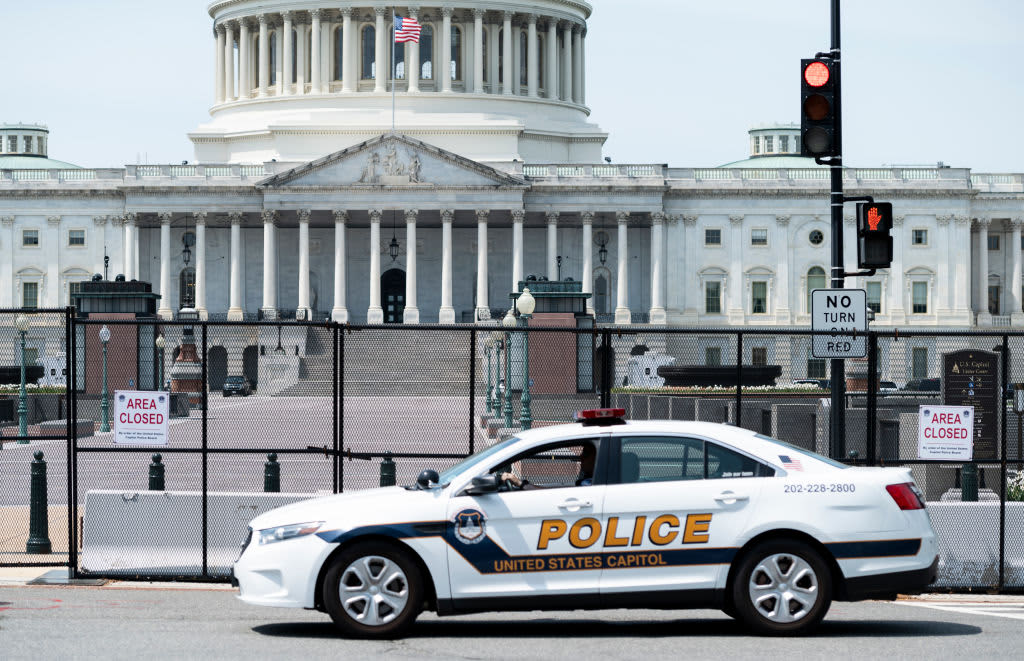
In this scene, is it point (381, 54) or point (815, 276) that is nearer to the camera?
point (815, 276)

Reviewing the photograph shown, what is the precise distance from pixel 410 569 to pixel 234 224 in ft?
282

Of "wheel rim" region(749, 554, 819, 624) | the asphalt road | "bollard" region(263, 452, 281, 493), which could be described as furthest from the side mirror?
"bollard" region(263, 452, 281, 493)

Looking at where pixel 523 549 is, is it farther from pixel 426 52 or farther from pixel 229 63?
pixel 229 63

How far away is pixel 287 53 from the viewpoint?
114 m

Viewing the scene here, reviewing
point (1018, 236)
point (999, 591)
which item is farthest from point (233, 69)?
point (999, 591)

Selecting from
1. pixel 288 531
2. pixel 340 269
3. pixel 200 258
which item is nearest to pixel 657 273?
pixel 340 269

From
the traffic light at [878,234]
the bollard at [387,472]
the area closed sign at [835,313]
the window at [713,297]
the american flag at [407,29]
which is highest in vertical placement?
the american flag at [407,29]

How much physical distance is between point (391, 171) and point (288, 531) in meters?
83.1

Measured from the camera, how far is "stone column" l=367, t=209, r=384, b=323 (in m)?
97.3

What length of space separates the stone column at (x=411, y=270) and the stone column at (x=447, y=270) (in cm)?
166

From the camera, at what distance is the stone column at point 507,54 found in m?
112

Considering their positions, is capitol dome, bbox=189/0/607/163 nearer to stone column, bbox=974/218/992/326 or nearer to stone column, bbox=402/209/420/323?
stone column, bbox=402/209/420/323

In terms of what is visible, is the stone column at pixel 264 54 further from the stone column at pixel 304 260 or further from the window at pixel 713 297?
the window at pixel 713 297

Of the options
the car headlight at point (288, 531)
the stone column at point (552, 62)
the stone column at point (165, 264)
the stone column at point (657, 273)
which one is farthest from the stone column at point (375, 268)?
the car headlight at point (288, 531)
